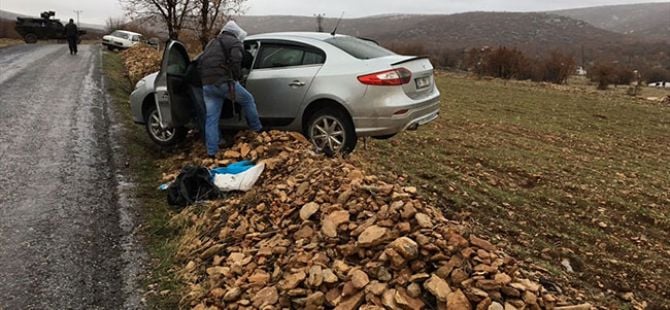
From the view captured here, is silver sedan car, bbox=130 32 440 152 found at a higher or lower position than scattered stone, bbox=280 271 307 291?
higher

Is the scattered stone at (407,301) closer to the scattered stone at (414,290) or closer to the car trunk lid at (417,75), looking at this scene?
the scattered stone at (414,290)

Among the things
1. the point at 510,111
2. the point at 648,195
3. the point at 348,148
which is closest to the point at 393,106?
the point at 348,148

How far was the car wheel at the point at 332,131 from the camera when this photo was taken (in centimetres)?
641

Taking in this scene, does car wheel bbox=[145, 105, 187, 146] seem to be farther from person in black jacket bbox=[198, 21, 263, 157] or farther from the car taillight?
the car taillight

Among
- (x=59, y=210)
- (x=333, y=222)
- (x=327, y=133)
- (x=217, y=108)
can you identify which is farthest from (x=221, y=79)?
(x=333, y=222)

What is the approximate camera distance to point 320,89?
252 inches

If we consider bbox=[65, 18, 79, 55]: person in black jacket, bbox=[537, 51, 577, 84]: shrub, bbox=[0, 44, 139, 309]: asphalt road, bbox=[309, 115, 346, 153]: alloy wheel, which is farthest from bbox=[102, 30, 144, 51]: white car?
bbox=[537, 51, 577, 84]: shrub

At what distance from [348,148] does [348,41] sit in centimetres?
146

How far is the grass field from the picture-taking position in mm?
5016

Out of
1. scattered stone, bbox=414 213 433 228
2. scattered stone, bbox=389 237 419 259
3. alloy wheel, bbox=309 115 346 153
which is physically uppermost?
alloy wheel, bbox=309 115 346 153

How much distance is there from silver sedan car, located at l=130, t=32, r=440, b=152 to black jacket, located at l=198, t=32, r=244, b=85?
436mm

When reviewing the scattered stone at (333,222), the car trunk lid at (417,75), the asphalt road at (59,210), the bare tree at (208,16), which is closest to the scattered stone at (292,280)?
the scattered stone at (333,222)

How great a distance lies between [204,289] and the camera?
395cm

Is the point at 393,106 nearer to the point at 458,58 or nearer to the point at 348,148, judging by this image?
the point at 348,148
